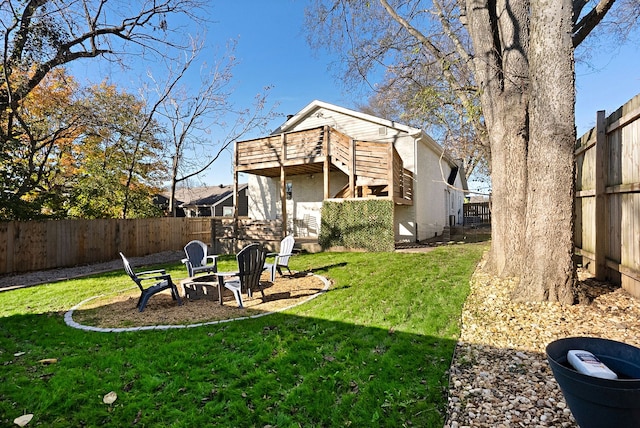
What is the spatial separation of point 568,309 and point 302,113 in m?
15.7

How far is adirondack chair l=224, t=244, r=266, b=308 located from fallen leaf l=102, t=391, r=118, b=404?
2.71 m

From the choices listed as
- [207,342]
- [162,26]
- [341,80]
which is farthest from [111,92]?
[207,342]

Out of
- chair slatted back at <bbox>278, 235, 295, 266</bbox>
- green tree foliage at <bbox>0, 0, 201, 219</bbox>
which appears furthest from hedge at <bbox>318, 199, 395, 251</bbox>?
green tree foliage at <bbox>0, 0, 201, 219</bbox>

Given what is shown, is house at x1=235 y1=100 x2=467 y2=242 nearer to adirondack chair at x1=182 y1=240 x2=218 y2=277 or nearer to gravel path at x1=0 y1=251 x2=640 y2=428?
adirondack chair at x1=182 y1=240 x2=218 y2=277

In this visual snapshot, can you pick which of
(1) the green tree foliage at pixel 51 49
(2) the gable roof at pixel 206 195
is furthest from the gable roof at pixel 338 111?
(2) the gable roof at pixel 206 195

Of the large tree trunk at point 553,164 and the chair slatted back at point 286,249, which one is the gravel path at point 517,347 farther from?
the chair slatted back at point 286,249

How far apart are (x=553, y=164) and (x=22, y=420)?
640 cm

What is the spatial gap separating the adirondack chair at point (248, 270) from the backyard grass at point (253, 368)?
1001 mm

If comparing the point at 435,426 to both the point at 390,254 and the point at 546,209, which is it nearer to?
the point at 546,209

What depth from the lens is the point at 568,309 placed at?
4062mm

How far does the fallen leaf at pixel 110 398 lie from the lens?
2.72 m

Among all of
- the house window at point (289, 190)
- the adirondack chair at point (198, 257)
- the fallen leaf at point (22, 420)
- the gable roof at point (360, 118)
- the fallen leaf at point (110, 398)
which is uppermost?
the gable roof at point (360, 118)

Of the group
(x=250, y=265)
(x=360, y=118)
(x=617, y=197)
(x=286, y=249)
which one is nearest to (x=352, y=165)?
(x=360, y=118)

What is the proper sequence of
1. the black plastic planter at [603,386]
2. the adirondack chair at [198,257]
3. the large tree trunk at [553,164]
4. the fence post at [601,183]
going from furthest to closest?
the adirondack chair at [198,257]
the fence post at [601,183]
the large tree trunk at [553,164]
the black plastic planter at [603,386]
